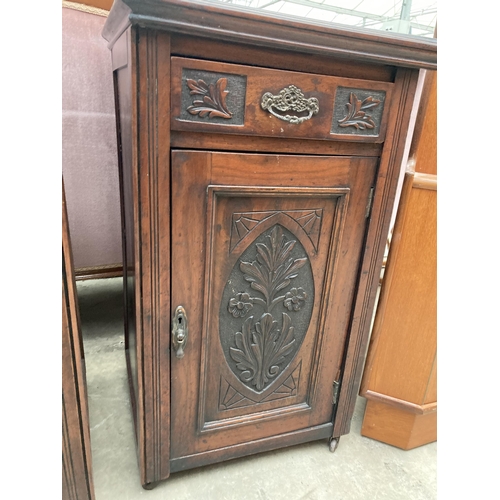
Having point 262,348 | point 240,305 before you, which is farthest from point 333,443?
point 240,305

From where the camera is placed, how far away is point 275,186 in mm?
729

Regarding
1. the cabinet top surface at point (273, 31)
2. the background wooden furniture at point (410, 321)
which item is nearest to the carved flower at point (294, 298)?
the background wooden furniture at point (410, 321)

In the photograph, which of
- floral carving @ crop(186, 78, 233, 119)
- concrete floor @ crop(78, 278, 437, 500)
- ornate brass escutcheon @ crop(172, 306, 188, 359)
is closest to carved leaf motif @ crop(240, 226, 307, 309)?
ornate brass escutcheon @ crop(172, 306, 188, 359)

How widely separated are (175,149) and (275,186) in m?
0.19

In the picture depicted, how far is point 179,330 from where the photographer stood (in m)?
0.76

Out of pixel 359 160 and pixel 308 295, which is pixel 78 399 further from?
pixel 359 160

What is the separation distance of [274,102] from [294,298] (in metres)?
0.40

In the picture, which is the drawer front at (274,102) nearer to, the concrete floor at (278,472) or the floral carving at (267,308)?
the floral carving at (267,308)

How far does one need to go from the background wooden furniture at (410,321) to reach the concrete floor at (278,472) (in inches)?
2.5

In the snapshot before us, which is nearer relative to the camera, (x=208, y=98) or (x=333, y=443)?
(x=208, y=98)

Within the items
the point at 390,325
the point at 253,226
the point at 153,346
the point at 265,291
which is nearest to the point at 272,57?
the point at 253,226

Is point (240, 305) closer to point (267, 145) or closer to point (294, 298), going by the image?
point (294, 298)

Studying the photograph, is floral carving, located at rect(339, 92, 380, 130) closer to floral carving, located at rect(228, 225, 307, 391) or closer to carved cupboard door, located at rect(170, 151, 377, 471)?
carved cupboard door, located at rect(170, 151, 377, 471)

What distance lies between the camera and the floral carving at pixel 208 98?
0.62 m
